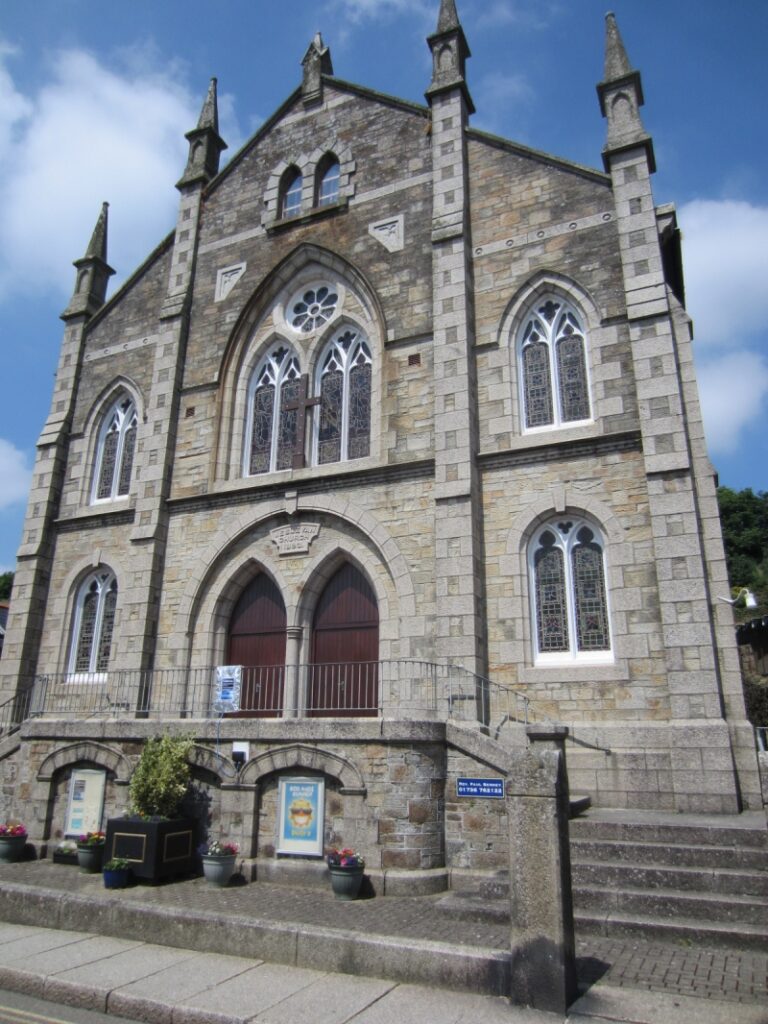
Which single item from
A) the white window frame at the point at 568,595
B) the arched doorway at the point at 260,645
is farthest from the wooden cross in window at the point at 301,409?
the white window frame at the point at 568,595

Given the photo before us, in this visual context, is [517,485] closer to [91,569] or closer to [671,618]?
[671,618]

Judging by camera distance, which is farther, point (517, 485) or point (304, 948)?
point (517, 485)

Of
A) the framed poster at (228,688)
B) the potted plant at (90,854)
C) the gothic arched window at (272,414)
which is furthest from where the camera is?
the gothic arched window at (272,414)

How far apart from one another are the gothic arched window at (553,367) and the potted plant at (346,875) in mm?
7841

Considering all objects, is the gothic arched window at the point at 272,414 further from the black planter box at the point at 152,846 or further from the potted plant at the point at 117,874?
the potted plant at the point at 117,874

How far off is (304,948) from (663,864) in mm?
4069

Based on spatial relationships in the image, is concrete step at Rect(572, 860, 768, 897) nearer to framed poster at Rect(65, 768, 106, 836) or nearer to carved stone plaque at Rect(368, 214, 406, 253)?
framed poster at Rect(65, 768, 106, 836)

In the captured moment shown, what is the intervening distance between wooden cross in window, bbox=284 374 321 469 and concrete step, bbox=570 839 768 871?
9112mm

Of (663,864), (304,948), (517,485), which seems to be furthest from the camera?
(517,485)

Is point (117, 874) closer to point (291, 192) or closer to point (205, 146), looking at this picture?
point (291, 192)

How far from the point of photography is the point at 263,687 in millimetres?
14094

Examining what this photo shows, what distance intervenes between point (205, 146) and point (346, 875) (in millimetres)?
17883

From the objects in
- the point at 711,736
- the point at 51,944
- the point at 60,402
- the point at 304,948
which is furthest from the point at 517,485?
the point at 60,402

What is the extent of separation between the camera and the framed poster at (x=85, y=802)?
1111cm
